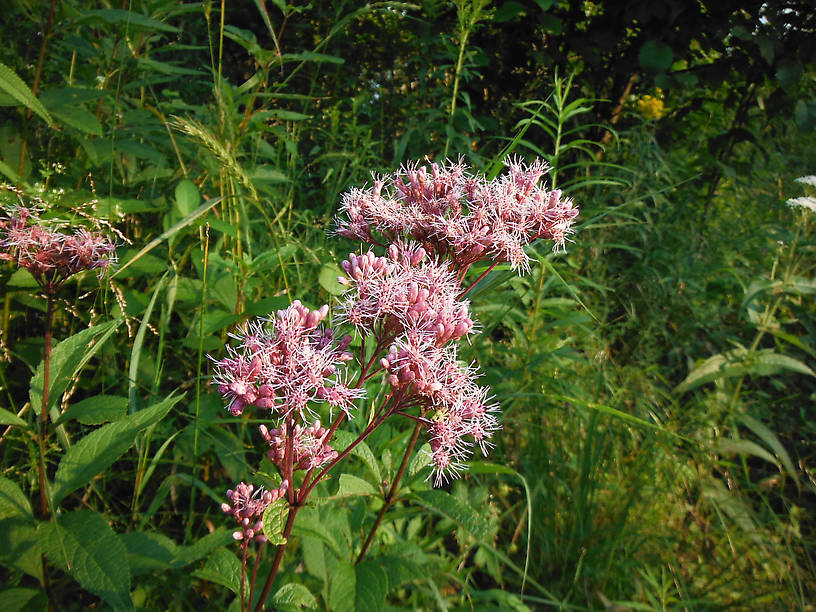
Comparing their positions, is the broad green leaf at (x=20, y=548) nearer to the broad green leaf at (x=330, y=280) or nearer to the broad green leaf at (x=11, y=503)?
the broad green leaf at (x=11, y=503)

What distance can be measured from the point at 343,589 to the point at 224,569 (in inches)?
9.1

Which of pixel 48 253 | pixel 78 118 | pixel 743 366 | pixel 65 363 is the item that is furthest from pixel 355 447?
pixel 743 366

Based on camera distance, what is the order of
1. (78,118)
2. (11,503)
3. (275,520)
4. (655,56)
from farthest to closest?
(655,56) → (78,118) → (11,503) → (275,520)

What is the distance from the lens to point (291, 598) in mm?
1085

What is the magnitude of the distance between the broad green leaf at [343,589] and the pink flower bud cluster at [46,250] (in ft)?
2.63

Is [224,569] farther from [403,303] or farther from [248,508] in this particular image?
[403,303]

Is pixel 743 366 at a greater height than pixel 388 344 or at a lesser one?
lesser

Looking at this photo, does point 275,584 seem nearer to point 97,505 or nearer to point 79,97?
point 97,505

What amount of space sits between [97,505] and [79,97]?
118cm

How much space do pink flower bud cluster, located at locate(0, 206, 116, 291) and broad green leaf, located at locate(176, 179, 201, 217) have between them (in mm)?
488

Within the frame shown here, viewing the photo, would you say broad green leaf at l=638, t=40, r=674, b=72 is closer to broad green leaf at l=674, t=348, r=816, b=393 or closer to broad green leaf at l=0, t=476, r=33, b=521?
broad green leaf at l=674, t=348, r=816, b=393

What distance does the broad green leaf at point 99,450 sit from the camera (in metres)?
0.99

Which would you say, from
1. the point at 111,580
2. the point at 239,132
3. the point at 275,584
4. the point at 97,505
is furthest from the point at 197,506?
the point at 239,132

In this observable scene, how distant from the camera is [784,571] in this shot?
1.80 metres
